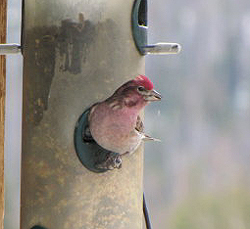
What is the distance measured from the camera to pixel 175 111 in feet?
16.7

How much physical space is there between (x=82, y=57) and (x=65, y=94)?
4.8 inches

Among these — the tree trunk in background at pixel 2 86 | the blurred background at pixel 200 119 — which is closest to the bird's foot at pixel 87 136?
the tree trunk in background at pixel 2 86

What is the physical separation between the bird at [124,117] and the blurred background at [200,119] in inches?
96.8

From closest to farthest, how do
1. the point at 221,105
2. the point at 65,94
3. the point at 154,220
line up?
the point at 65,94
the point at 154,220
the point at 221,105

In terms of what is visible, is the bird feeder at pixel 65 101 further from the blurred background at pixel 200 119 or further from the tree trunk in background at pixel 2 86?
the blurred background at pixel 200 119

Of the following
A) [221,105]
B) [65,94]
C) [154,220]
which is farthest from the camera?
[221,105]

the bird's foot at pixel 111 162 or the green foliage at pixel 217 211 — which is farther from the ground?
the bird's foot at pixel 111 162

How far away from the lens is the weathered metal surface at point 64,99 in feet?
8.27

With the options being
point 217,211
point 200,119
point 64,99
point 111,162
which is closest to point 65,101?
point 64,99

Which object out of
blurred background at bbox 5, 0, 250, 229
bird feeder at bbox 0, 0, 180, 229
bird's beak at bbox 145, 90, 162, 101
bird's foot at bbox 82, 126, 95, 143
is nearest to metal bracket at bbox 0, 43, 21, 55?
bird feeder at bbox 0, 0, 180, 229

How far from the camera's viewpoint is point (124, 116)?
2389 mm

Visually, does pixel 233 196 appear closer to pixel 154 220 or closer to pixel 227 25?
pixel 154 220

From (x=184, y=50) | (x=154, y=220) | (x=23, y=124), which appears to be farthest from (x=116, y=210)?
(x=184, y=50)

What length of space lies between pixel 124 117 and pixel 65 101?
0.22 meters
